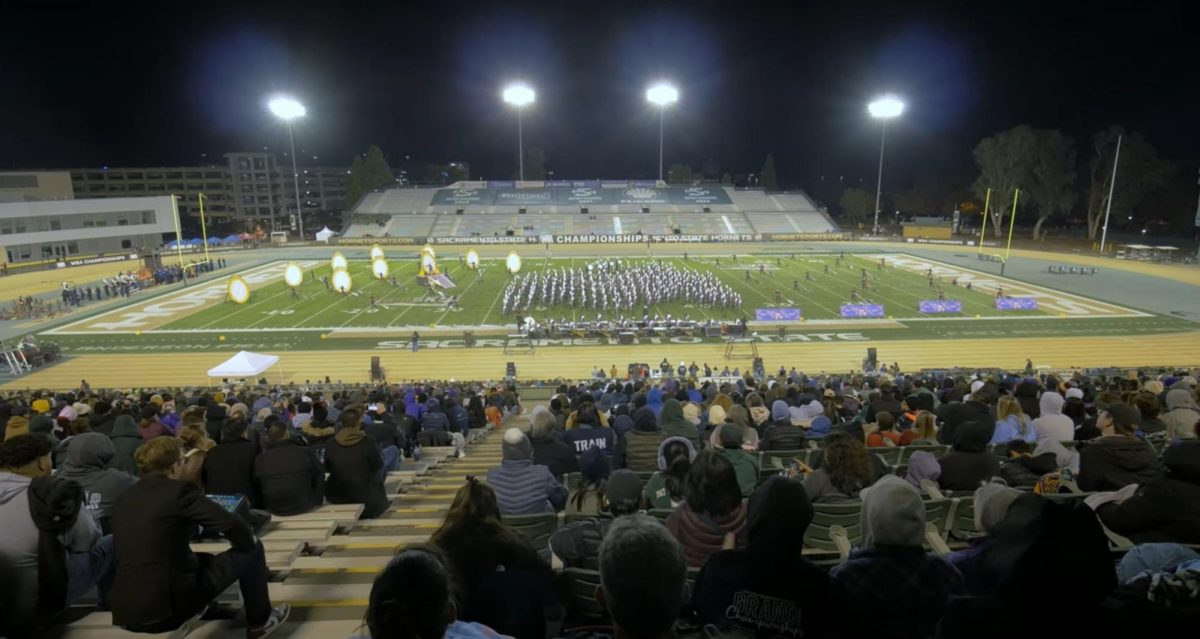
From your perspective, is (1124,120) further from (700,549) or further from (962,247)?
(700,549)

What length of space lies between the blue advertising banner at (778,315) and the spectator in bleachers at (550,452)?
26292 mm

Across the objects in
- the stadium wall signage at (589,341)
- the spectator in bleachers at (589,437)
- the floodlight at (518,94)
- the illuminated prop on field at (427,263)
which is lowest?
the stadium wall signage at (589,341)

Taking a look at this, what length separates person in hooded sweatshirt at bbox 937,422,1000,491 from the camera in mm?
5566

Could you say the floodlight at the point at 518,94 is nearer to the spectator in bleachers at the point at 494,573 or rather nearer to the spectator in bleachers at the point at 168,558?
the spectator in bleachers at the point at 168,558

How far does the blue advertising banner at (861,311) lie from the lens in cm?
3250

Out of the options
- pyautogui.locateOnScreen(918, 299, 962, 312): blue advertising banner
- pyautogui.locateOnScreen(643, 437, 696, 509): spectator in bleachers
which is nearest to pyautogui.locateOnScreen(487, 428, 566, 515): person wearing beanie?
pyautogui.locateOnScreen(643, 437, 696, 509): spectator in bleachers

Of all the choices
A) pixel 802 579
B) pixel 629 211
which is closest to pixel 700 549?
pixel 802 579

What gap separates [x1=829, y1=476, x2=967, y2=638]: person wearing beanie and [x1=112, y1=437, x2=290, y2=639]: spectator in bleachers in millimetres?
3187

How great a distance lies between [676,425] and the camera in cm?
790

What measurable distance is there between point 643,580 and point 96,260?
230 ft

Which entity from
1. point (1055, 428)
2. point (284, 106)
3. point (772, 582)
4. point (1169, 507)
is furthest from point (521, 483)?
point (284, 106)

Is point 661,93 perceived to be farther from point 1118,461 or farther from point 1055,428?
point 1118,461

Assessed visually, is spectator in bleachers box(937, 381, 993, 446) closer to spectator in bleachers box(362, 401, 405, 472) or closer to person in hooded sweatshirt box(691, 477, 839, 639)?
person in hooded sweatshirt box(691, 477, 839, 639)

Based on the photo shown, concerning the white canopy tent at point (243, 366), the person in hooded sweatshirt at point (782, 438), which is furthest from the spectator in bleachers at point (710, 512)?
the white canopy tent at point (243, 366)
